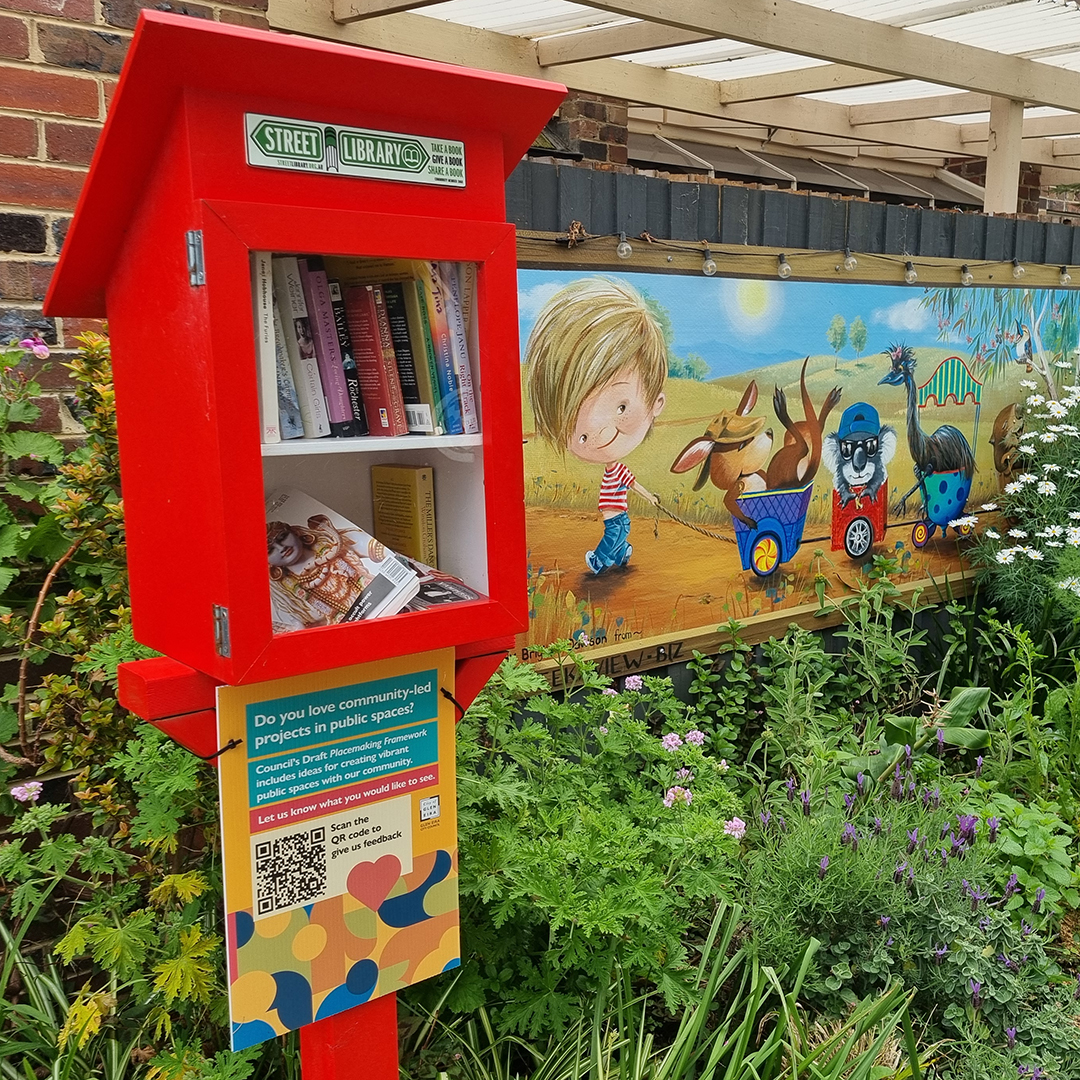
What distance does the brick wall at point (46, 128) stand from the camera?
230cm

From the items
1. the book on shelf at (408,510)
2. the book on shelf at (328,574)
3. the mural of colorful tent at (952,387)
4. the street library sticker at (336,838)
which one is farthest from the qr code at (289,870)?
the mural of colorful tent at (952,387)

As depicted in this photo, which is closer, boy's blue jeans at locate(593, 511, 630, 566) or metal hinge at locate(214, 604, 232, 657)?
metal hinge at locate(214, 604, 232, 657)

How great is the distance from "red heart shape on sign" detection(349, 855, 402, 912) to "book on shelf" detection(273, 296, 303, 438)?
2.53 ft

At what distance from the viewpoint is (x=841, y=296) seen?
4211mm

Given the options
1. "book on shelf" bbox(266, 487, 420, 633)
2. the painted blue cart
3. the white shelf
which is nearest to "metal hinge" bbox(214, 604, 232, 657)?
"book on shelf" bbox(266, 487, 420, 633)

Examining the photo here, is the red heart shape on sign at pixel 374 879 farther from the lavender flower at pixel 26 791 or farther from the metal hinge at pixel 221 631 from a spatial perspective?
the lavender flower at pixel 26 791

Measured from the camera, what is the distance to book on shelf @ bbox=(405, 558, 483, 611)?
1760mm

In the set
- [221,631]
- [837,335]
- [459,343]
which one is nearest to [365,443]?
[459,343]

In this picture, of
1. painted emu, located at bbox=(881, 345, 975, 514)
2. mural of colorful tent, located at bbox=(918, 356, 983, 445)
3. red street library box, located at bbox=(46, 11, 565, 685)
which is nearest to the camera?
red street library box, located at bbox=(46, 11, 565, 685)

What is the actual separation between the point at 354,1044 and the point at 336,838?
41 centimetres

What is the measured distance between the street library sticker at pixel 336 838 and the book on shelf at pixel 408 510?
23 centimetres

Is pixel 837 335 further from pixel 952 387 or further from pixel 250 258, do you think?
pixel 250 258

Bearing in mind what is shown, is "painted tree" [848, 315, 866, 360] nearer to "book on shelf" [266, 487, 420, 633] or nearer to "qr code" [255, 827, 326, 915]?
"book on shelf" [266, 487, 420, 633]

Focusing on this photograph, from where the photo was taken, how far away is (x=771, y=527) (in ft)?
13.4
